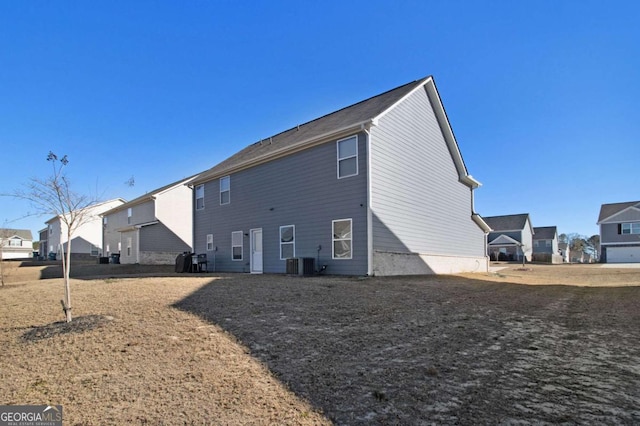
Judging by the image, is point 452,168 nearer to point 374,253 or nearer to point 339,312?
point 374,253

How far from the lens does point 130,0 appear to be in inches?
452

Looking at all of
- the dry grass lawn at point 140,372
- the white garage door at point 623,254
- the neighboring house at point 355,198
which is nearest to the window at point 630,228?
the white garage door at point 623,254

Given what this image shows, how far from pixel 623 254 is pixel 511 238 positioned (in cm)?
1452

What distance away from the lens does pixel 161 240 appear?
28250mm

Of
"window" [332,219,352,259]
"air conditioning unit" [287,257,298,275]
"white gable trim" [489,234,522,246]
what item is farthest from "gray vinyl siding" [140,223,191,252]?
"white gable trim" [489,234,522,246]

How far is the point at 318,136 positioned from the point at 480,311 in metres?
9.01

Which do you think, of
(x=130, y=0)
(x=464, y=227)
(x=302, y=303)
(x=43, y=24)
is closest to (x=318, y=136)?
(x=130, y=0)

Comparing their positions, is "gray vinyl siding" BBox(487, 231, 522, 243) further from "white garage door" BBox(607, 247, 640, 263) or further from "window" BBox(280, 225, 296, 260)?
"window" BBox(280, 225, 296, 260)

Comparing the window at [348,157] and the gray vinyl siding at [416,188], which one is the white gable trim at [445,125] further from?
the window at [348,157]

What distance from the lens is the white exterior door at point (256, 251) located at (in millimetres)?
16875

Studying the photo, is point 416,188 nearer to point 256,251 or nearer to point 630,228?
point 256,251

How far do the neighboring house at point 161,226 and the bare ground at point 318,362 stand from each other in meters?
20.9

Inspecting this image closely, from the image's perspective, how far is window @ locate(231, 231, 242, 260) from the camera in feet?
59.5

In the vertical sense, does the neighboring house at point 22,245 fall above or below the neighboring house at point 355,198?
below
